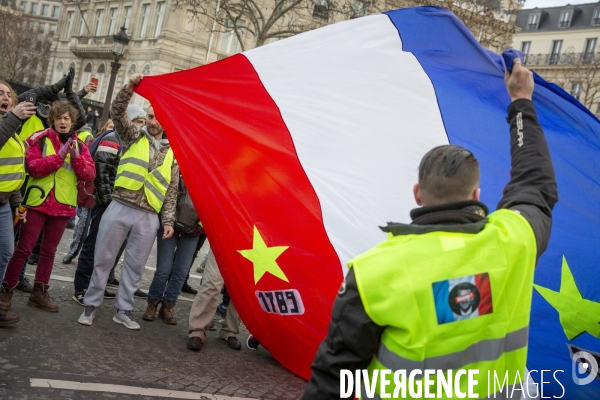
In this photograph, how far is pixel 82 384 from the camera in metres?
4.42

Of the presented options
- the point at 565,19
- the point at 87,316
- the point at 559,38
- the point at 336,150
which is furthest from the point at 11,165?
the point at 565,19

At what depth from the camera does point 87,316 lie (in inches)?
229

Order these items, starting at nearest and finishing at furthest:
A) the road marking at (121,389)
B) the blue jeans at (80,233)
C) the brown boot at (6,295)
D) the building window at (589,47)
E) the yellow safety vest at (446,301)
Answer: the yellow safety vest at (446,301) → the road marking at (121,389) → the brown boot at (6,295) → the blue jeans at (80,233) → the building window at (589,47)

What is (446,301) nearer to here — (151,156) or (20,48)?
(151,156)

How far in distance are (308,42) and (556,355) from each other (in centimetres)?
248

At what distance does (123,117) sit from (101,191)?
4.71 ft

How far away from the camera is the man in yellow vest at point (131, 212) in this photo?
5.89 metres

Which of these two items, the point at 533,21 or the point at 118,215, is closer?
the point at 118,215

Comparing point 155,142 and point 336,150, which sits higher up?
point 336,150

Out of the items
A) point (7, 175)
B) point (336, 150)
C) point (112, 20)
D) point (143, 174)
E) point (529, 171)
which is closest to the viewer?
point (529, 171)

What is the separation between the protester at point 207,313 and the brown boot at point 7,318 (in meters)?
1.40

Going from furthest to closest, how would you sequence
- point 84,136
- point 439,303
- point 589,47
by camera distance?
point 589,47, point 84,136, point 439,303

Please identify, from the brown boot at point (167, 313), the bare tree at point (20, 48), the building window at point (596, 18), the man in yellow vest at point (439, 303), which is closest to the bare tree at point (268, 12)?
the brown boot at point (167, 313)

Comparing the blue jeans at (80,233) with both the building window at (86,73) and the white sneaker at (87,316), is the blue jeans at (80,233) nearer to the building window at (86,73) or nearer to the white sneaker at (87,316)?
the white sneaker at (87,316)
